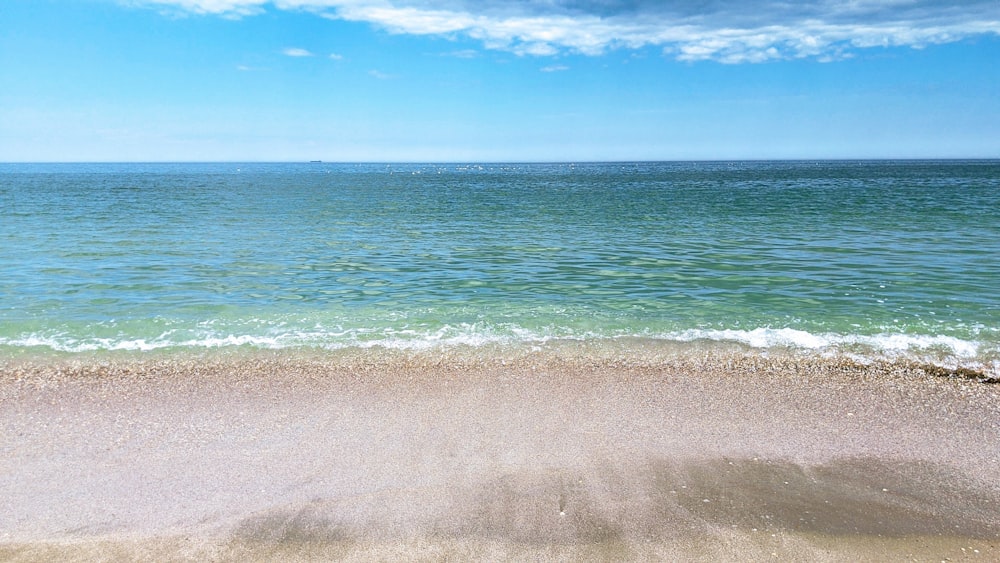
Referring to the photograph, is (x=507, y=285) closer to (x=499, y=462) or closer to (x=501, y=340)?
(x=501, y=340)

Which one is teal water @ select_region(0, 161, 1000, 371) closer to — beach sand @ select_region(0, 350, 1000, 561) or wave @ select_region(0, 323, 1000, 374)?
wave @ select_region(0, 323, 1000, 374)

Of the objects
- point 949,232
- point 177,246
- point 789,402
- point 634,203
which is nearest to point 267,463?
point 789,402

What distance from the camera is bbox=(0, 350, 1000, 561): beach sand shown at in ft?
16.3

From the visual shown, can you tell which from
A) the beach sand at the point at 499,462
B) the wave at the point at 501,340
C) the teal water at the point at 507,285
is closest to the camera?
the beach sand at the point at 499,462

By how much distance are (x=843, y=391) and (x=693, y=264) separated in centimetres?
991

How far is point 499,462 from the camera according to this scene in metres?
6.25

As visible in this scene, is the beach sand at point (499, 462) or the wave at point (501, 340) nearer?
the beach sand at point (499, 462)

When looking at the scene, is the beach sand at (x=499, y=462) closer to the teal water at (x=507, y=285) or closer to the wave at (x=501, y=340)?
the wave at (x=501, y=340)

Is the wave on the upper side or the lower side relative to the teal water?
lower

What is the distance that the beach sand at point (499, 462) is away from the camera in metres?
4.97

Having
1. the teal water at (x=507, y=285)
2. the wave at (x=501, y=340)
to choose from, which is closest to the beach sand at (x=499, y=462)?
the wave at (x=501, y=340)

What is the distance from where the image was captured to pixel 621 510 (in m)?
5.38

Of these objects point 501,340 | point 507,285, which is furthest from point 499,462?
point 507,285

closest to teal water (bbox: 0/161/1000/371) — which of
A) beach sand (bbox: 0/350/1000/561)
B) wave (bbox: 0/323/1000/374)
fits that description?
wave (bbox: 0/323/1000/374)
